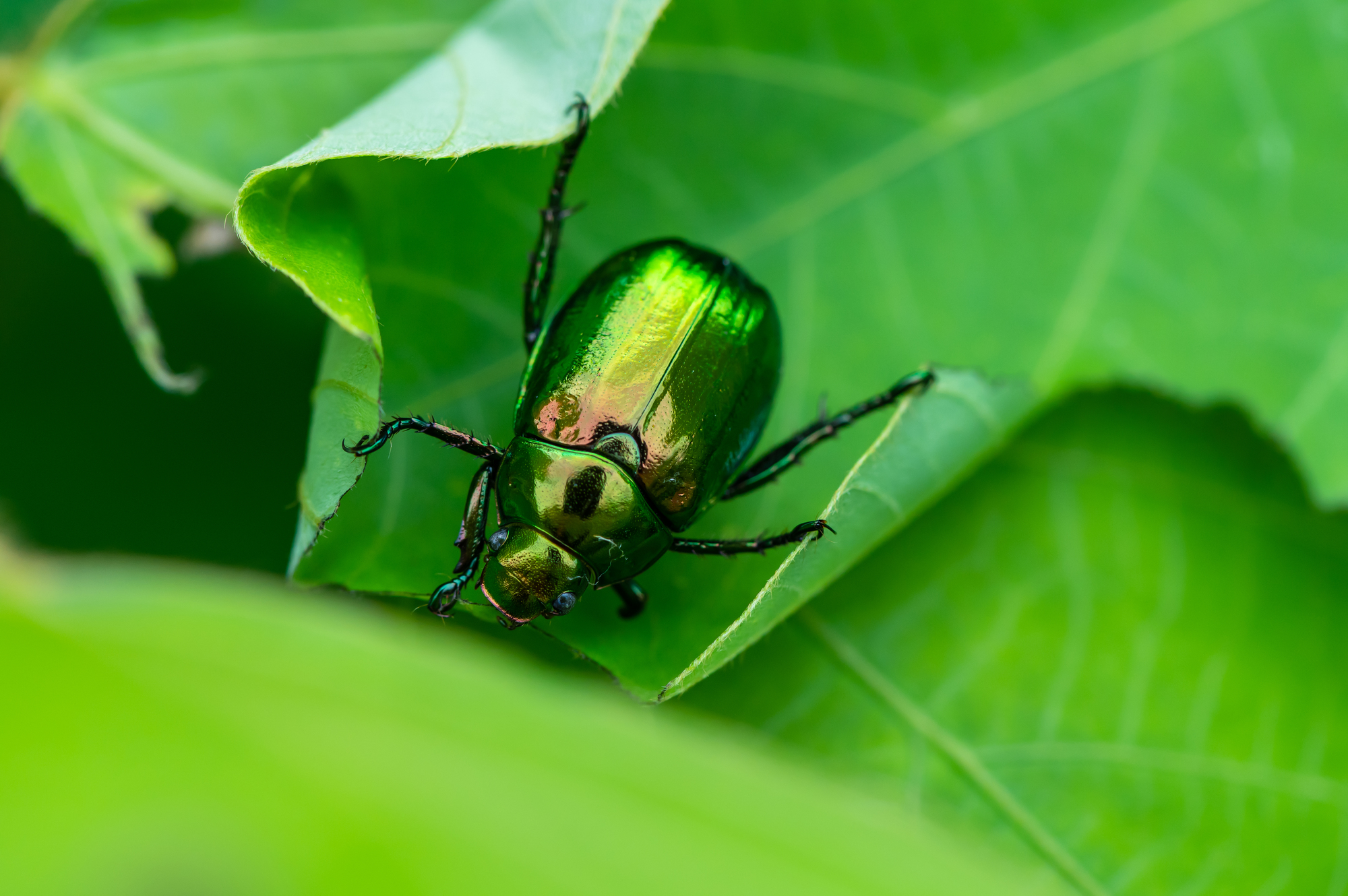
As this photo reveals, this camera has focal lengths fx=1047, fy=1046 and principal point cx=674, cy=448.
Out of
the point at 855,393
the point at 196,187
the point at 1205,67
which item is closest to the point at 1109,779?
the point at 855,393

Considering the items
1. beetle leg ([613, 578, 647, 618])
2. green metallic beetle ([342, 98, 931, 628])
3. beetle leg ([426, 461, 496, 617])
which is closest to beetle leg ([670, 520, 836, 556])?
green metallic beetle ([342, 98, 931, 628])

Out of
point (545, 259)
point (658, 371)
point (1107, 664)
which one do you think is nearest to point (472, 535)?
point (658, 371)

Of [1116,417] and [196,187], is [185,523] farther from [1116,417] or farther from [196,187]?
[1116,417]

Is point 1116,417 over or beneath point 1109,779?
over

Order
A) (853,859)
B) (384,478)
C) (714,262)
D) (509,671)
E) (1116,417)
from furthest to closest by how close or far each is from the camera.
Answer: (1116,417)
(714,262)
(384,478)
(509,671)
(853,859)

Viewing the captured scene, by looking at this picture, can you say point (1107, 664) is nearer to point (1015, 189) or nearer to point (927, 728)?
point (927, 728)
